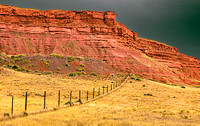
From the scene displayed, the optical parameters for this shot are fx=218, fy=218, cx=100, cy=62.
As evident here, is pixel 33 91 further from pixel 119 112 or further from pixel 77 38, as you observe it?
pixel 77 38

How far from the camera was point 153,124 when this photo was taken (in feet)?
38.8

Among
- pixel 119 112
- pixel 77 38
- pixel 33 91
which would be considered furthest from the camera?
pixel 77 38

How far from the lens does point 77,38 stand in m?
71.1

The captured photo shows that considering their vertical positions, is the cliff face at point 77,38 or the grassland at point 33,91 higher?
the cliff face at point 77,38

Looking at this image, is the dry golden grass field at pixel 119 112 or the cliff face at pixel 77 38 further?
the cliff face at pixel 77 38

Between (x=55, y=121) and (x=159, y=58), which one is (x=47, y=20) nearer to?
(x=159, y=58)

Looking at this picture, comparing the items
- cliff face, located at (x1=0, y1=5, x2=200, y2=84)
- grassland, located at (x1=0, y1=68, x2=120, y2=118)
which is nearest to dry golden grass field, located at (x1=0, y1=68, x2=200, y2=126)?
grassland, located at (x1=0, y1=68, x2=120, y2=118)

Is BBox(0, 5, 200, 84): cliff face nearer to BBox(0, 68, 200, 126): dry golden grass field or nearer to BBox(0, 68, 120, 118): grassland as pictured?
BBox(0, 68, 120, 118): grassland

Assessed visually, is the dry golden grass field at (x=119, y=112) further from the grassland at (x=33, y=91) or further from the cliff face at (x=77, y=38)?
the cliff face at (x=77, y=38)

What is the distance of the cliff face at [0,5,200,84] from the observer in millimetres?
64250

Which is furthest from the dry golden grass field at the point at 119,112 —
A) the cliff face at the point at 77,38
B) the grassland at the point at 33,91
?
the cliff face at the point at 77,38

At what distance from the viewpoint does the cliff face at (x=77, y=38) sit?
64250mm

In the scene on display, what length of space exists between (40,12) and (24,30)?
9.75 m

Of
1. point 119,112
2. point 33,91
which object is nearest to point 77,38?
point 33,91
